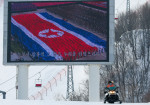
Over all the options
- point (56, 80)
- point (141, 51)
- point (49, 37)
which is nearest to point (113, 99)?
point (49, 37)

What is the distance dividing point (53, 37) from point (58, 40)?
353mm

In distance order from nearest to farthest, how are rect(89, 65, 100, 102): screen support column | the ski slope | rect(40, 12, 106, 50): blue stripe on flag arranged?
rect(40, 12, 106, 50): blue stripe on flag → rect(89, 65, 100, 102): screen support column → the ski slope

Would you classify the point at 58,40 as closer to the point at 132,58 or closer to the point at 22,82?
the point at 22,82

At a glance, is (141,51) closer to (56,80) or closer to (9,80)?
(56,80)

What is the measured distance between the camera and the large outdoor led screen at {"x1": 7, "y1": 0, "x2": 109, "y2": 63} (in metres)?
25.3

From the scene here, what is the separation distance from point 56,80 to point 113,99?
6638cm

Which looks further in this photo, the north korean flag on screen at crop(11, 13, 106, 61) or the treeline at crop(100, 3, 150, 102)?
the treeline at crop(100, 3, 150, 102)

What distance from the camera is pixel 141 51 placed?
63531mm

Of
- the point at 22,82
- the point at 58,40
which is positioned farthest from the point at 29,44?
the point at 22,82

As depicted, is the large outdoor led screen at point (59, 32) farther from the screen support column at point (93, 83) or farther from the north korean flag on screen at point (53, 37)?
the screen support column at point (93, 83)

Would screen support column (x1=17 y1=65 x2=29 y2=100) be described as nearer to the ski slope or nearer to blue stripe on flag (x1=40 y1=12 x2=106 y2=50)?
blue stripe on flag (x1=40 y1=12 x2=106 y2=50)

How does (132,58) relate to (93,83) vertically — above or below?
above

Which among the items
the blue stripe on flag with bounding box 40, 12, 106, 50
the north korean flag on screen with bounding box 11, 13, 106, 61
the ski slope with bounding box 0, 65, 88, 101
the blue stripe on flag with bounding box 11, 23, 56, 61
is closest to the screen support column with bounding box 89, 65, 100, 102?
the north korean flag on screen with bounding box 11, 13, 106, 61

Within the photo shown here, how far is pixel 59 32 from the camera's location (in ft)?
84.0
